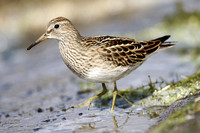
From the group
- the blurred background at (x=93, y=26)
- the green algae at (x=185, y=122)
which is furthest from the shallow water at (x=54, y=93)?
the green algae at (x=185, y=122)

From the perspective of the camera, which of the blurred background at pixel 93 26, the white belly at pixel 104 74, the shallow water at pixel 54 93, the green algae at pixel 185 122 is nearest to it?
the green algae at pixel 185 122

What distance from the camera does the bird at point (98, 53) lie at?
6.36m

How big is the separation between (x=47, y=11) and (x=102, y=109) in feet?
35.4

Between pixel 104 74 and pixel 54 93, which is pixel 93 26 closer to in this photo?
pixel 54 93

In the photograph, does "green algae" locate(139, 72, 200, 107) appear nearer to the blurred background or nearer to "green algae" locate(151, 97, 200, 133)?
"green algae" locate(151, 97, 200, 133)

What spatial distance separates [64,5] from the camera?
17.0 metres

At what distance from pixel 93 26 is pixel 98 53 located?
9696 mm

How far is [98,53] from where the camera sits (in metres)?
6.46

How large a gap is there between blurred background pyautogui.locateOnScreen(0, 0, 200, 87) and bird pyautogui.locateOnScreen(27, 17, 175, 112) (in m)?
2.32

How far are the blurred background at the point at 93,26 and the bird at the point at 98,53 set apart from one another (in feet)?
7.61

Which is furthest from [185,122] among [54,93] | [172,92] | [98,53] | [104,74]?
[54,93]

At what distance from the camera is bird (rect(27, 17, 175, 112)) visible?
20.9 ft

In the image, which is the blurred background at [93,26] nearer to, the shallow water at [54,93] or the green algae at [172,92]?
the shallow water at [54,93]

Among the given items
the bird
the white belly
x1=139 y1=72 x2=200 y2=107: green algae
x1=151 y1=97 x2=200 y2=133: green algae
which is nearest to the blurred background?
x1=139 y1=72 x2=200 y2=107: green algae
